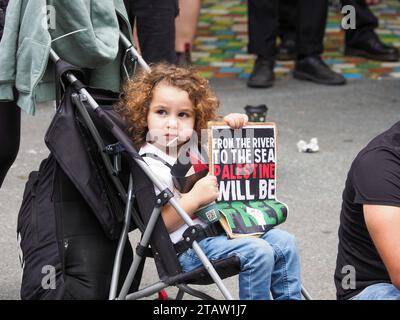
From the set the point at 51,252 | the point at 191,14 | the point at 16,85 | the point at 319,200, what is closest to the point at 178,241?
the point at 51,252

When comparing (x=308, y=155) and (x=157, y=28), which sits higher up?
(x=157, y=28)

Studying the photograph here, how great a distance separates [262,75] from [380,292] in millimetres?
4749

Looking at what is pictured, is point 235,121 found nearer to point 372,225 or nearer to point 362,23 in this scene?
point 372,225

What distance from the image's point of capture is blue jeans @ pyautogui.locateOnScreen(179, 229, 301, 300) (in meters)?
3.80

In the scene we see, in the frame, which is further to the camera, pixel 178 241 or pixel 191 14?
pixel 191 14

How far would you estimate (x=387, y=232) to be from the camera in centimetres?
343

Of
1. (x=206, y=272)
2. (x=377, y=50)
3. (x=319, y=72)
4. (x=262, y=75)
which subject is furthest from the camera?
(x=377, y=50)

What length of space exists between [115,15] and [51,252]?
3.26 ft

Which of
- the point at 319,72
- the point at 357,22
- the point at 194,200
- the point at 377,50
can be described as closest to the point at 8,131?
the point at 194,200

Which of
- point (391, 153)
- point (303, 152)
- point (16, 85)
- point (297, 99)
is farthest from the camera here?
point (297, 99)

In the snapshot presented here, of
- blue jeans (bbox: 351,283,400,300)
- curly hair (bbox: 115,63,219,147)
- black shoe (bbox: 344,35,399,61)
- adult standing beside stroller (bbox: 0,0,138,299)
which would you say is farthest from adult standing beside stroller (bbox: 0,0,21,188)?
black shoe (bbox: 344,35,399,61)

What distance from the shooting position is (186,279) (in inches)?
A: 150

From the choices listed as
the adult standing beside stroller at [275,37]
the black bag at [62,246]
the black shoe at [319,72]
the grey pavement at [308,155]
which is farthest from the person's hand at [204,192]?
the black shoe at [319,72]

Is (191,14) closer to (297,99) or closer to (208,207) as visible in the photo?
(297,99)
